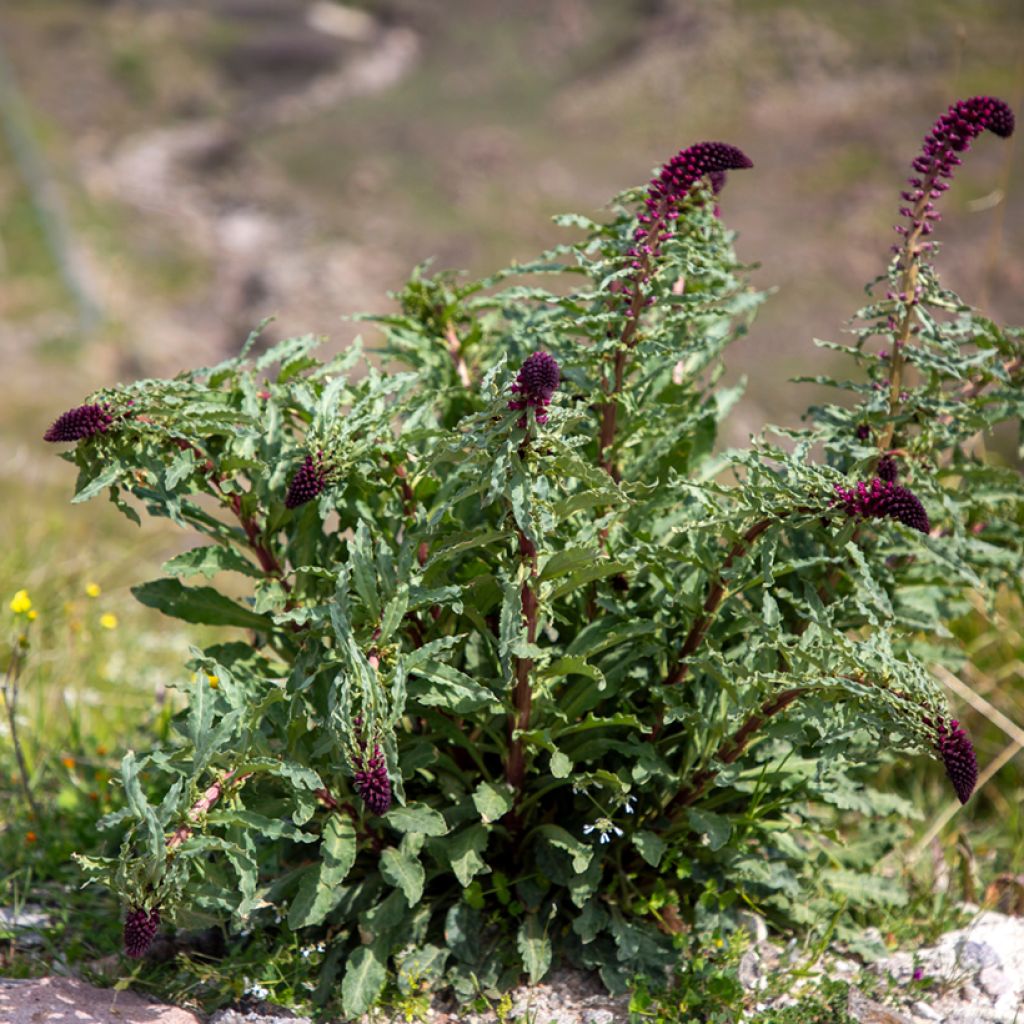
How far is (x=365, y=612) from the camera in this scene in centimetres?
251

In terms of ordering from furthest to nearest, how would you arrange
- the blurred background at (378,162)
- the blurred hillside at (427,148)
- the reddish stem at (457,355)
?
the blurred hillside at (427,148)
the blurred background at (378,162)
the reddish stem at (457,355)

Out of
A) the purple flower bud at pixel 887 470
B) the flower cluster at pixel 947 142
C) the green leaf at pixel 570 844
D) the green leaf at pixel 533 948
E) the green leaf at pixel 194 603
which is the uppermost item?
the flower cluster at pixel 947 142

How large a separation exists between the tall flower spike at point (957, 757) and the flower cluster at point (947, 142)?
105 cm

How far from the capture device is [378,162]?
16266mm

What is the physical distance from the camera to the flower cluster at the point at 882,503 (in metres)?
2.17

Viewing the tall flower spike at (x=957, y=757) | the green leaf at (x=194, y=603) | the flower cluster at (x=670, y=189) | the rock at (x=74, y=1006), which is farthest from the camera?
the green leaf at (x=194, y=603)

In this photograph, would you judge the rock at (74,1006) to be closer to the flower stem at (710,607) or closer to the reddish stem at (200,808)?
the reddish stem at (200,808)

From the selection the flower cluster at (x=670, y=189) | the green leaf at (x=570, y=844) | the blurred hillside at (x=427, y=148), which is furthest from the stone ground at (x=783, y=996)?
the blurred hillside at (x=427, y=148)

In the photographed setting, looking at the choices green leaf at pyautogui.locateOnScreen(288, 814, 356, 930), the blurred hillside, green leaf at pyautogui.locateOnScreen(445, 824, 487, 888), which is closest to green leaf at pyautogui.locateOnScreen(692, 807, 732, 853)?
green leaf at pyautogui.locateOnScreen(445, 824, 487, 888)

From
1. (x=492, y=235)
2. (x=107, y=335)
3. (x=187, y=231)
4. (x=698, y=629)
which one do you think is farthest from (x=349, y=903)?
(x=187, y=231)

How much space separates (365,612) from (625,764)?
2.75 ft

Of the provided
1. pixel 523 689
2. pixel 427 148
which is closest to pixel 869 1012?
pixel 523 689

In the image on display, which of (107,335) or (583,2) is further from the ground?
(583,2)

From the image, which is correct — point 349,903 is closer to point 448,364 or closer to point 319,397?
point 319,397
